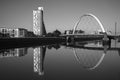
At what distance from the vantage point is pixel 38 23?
121625 millimetres

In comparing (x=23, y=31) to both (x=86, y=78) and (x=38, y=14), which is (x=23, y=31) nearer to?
(x=38, y=14)

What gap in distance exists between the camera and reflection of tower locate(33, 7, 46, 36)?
11799 centimetres

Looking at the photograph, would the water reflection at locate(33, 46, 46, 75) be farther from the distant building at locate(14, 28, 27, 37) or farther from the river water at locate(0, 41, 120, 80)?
the distant building at locate(14, 28, 27, 37)

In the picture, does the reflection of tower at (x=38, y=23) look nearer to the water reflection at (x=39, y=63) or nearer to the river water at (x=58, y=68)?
the water reflection at (x=39, y=63)

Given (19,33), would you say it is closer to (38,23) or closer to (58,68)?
(38,23)

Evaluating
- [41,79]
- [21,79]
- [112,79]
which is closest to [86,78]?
[112,79]

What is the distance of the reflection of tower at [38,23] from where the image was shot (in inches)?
4645

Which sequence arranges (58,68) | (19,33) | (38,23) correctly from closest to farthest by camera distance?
(58,68) < (19,33) < (38,23)

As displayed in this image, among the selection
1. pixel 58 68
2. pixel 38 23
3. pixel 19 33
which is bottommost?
pixel 58 68

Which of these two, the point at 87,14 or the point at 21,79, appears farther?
the point at 87,14

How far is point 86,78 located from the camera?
7934 mm

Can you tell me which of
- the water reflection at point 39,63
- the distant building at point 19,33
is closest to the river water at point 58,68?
the water reflection at point 39,63

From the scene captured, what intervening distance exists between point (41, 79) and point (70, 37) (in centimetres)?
5976

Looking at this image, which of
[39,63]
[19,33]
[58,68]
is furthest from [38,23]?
[58,68]
